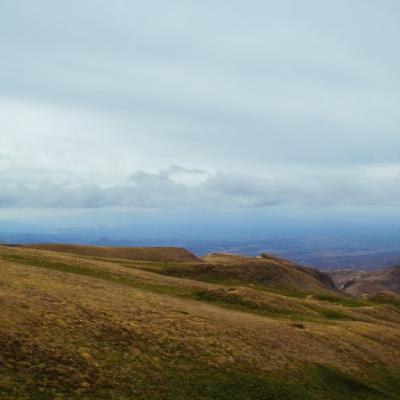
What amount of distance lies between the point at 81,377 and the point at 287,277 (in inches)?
3567

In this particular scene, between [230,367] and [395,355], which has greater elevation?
[230,367]

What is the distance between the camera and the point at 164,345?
34.8 m

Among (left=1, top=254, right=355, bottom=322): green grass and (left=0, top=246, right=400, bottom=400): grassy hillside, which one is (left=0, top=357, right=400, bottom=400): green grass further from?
(left=1, top=254, right=355, bottom=322): green grass

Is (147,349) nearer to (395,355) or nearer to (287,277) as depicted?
(395,355)

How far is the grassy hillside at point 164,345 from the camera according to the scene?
26969mm

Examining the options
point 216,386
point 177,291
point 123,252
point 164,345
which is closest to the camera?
point 216,386

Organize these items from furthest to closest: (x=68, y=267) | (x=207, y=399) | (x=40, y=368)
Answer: (x=68, y=267) → (x=207, y=399) → (x=40, y=368)

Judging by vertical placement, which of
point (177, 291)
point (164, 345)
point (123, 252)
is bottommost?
point (164, 345)

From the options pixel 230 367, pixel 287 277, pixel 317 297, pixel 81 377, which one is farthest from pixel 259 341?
pixel 287 277

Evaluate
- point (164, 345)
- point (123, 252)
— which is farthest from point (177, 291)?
point (123, 252)

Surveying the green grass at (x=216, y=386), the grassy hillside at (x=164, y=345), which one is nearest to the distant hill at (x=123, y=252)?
the grassy hillside at (x=164, y=345)

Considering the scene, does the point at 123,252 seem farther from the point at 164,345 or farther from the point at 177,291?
the point at 164,345

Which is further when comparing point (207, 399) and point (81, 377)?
point (207, 399)

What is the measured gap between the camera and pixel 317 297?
3676 inches
